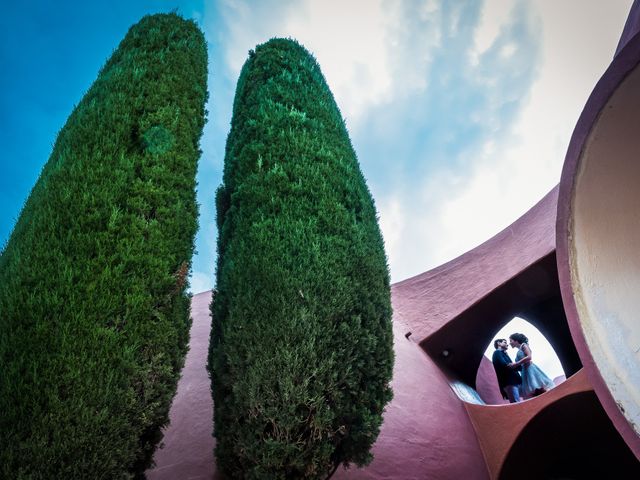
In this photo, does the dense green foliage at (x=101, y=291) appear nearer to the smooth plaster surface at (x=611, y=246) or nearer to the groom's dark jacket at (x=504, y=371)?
the smooth plaster surface at (x=611, y=246)

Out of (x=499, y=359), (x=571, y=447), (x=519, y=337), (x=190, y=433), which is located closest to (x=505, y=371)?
(x=499, y=359)

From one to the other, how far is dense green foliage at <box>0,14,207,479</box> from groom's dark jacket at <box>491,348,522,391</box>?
5780mm

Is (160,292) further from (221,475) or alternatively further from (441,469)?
(441,469)

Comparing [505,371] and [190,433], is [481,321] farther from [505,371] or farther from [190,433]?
[190,433]

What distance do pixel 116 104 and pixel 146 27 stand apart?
5.43ft

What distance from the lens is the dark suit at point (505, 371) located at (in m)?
7.09

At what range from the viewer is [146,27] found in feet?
15.3

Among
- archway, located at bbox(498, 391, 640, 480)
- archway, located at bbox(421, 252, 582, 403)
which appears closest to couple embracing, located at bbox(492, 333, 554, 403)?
archway, located at bbox(421, 252, 582, 403)

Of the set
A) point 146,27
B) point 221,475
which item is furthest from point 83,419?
point 146,27

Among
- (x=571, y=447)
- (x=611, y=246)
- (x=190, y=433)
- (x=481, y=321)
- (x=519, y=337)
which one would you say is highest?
(x=611, y=246)

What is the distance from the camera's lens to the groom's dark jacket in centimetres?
710

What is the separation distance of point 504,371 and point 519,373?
11.6 inches

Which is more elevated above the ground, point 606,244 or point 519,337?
point 606,244

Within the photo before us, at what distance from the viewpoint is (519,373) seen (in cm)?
725
